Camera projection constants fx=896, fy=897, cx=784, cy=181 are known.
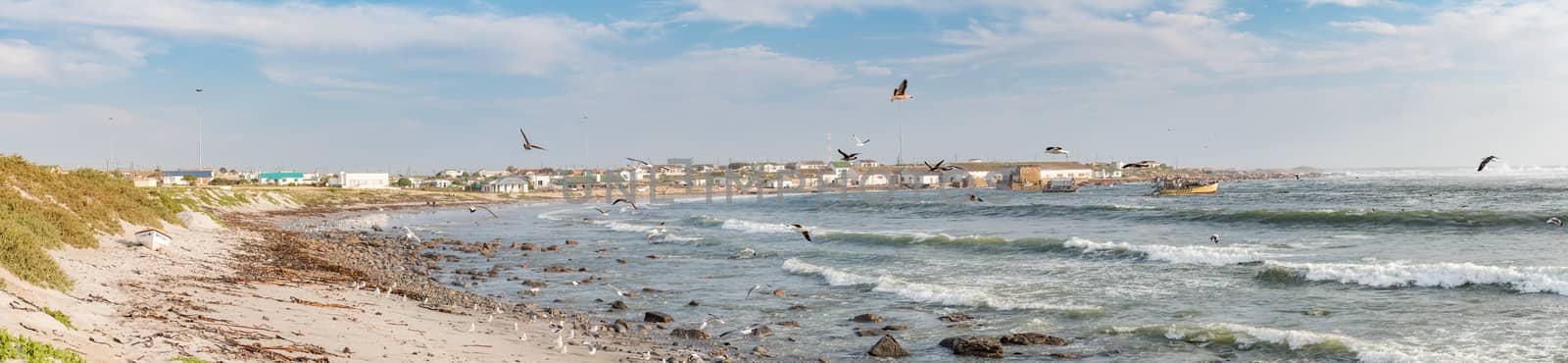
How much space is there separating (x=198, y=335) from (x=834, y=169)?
168477 mm

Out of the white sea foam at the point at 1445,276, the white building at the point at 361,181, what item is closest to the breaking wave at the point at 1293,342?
the white sea foam at the point at 1445,276

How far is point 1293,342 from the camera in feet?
44.5

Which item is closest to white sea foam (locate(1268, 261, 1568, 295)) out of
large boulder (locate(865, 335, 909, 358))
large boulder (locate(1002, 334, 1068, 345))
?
large boulder (locate(1002, 334, 1068, 345))

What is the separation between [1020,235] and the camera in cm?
3681

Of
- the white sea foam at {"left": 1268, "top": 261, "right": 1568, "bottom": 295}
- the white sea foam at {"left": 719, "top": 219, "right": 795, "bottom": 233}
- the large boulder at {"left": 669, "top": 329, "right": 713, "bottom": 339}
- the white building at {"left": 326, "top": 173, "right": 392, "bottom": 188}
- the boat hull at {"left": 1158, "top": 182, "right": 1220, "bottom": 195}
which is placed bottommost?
the large boulder at {"left": 669, "top": 329, "right": 713, "bottom": 339}

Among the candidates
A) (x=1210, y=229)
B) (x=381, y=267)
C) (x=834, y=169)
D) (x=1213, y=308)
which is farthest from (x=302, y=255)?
(x=834, y=169)

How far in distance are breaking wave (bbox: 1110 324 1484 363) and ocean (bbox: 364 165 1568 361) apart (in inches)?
1.9

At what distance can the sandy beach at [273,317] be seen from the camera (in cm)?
946

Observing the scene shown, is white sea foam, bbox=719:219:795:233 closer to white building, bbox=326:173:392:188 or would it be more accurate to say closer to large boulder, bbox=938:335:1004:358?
large boulder, bbox=938:335:1004:358

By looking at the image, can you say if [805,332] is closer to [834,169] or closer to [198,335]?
[198,335]

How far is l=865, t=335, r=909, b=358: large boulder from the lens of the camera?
43.8ft

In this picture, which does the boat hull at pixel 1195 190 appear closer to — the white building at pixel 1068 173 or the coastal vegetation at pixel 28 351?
the white building at pixel 1068 173

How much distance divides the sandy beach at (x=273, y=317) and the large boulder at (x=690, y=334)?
0.84 ft

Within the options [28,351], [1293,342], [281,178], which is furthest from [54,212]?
[281,178]
